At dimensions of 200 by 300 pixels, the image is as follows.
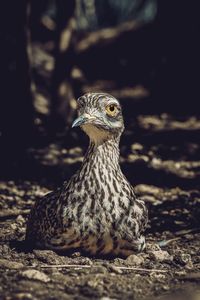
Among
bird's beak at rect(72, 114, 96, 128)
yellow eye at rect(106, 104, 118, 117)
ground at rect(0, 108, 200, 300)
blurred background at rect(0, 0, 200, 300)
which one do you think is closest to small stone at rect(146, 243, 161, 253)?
ground at rect(0, 108, 200, 300)

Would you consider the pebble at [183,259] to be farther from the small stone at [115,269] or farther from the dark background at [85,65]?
the dark background at [85,65]

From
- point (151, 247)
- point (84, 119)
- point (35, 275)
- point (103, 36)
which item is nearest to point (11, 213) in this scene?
point (151, 247)

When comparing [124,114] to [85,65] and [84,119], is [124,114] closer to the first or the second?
[85,65]

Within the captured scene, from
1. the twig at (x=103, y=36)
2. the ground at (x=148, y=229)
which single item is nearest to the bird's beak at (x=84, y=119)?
the ground at (x=148, y=229)

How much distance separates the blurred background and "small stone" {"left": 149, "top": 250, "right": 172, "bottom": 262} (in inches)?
0.5

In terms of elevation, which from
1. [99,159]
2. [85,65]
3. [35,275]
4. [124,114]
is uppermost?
[85,65]

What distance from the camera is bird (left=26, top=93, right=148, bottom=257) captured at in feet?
19.7

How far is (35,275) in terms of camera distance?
5.54m

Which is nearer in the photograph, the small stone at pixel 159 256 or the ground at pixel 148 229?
the ground at pixel 148 229

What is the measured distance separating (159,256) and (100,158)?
958 mm

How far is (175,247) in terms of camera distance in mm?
7121

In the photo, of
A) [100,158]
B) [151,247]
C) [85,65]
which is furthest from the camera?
[85,65]

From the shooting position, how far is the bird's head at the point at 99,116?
243 inches

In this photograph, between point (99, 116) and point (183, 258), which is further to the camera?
point (183, 258)
